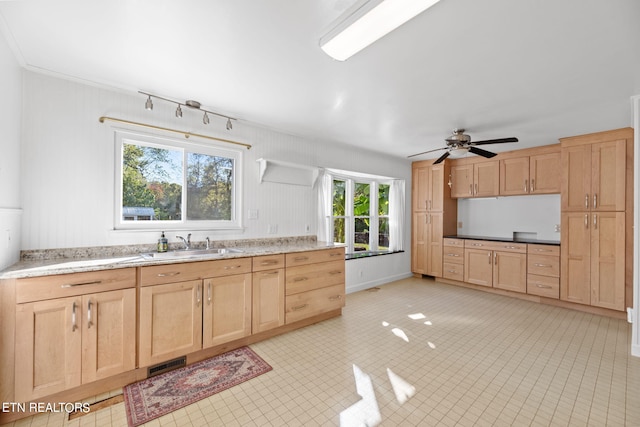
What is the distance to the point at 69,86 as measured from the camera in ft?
7.71

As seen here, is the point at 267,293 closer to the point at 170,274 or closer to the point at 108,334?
the point at 170,274

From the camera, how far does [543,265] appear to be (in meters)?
4.18

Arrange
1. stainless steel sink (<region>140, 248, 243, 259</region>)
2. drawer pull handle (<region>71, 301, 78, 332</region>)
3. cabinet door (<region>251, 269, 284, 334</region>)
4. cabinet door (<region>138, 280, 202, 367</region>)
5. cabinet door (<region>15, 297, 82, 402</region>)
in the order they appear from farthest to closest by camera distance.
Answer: cabinet door (<region>251, 269, 284, 334</region>), stainless steel sink (<region>140, 248, 243, 259</region>), cabinet door (<region>138, 280, 202, 367</region>), drawer pull handle (<region>71, 301, 78, 332</region>), cabinet door (<region>15, 297, 82, 402</region>)

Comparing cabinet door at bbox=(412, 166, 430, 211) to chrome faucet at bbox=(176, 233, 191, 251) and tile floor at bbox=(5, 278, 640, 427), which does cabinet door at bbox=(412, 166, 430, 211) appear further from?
chrome faucet at bbox=(176, 233, 191, 251)

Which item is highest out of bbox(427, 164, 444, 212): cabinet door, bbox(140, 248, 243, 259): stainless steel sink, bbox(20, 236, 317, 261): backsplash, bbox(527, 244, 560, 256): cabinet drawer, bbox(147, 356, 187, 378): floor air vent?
bbox(427, 164, 444, 212): cabinet door

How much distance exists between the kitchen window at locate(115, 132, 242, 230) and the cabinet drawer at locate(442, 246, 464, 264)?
388cm

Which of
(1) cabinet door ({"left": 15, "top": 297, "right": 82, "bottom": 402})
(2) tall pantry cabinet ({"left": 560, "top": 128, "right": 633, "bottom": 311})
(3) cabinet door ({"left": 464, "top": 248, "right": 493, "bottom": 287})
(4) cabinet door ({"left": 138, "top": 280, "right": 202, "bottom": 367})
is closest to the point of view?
(1) cabinet door ({"left": 15, "top": 297, "right": 82, "bottom": 402})

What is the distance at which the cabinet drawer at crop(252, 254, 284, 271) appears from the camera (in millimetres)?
2800

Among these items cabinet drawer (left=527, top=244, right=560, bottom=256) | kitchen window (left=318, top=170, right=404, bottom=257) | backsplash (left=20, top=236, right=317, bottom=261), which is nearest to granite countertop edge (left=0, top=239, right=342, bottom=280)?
backsplash (left=20, top=236, right=317, bottom=261)

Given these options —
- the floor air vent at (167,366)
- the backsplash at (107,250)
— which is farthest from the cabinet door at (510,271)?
the floor air vent at (167,366)

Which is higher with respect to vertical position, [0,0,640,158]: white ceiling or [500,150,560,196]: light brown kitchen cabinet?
[0,0,640,158]: white ceiling

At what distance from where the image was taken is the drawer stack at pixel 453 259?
5056 mm

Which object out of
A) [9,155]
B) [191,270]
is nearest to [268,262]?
[191,270]

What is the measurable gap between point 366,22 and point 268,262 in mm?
2198
